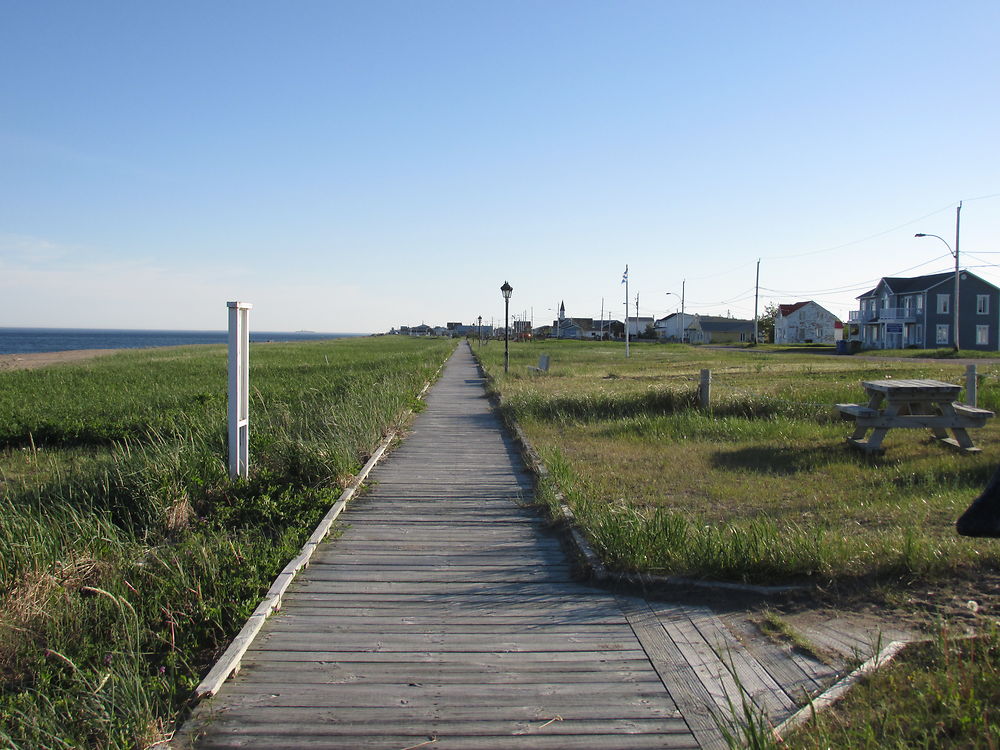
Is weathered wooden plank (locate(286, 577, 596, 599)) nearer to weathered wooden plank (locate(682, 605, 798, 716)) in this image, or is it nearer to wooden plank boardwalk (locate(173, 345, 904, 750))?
wooden plank boardwalk (locate(173, 345, 904, 750))

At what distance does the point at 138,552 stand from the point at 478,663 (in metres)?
3.67

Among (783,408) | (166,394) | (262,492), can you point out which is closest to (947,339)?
(783,408)

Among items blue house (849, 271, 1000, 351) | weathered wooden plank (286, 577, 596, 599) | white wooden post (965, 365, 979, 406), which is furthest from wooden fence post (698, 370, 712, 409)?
blue house (849, 271, 1000, 351)

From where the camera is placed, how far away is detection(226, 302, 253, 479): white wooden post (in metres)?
7.92

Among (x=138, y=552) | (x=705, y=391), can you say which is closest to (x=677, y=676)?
(x=138, y=552)

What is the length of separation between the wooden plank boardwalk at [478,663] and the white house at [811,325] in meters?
91.8

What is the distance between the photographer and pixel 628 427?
1318cm

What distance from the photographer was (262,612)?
469 centimetres

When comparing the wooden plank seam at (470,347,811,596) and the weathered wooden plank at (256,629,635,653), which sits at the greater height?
the wooden plank seam at (470,347,811,596)

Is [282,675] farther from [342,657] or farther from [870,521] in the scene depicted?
[870,521]

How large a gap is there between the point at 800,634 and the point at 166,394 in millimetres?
18468

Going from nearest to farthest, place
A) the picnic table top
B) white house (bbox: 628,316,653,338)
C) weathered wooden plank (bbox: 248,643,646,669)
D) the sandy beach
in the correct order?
1. weathered wooden plank (bbox: 248,643,646,669)
2. the picnic table top
3. the sandy beach
4. white house (bbox: 628,316,653,338)

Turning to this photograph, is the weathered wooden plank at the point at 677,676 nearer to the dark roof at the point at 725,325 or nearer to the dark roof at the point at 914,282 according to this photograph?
the dark roof at the point at 914,282

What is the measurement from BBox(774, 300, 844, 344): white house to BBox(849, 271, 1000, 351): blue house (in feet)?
80.7
